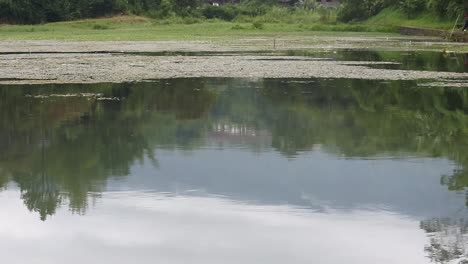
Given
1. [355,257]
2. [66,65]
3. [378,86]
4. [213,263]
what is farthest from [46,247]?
[66,65]

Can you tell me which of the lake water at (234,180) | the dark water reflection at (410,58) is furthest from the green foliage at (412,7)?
the lake water at (234,180)

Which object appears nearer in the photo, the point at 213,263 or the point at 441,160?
the point at 213,263

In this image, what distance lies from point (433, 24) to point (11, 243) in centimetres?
5087

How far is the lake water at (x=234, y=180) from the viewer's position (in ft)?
23.1

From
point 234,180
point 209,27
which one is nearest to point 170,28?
point 209,27

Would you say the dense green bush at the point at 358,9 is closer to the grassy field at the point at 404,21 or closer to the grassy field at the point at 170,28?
the grassy field at the point at 404,21

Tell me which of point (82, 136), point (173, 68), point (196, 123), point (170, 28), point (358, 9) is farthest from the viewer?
point (358, 9)

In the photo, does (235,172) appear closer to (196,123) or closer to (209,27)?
(196,123)

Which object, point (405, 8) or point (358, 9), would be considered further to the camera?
point (358, 9)

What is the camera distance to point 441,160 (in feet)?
34.9

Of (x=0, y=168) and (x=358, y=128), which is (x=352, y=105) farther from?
(x=0, y=168)

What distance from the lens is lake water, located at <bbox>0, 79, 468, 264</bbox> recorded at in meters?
7.03

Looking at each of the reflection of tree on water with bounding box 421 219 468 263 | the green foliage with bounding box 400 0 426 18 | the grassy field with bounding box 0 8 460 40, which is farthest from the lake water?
the green foliage with bounding box 400 0 426 18

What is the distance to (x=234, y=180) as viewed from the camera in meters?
9.41
